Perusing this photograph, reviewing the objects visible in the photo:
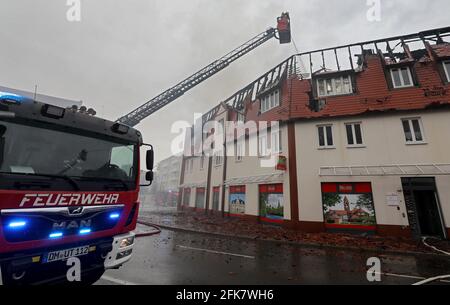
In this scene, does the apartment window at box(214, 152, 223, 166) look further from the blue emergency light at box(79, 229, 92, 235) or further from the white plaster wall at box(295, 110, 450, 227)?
the blue emergency light at box(79, 229, 92, 235)

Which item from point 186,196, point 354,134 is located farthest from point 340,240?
point 186,196

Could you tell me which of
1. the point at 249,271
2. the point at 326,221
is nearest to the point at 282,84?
the point at 326,221

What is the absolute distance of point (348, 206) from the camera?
12.1m

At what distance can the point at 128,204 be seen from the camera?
4504 millimetres

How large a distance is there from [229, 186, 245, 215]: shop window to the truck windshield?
1366 centimetres

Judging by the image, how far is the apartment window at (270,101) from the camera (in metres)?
16.7

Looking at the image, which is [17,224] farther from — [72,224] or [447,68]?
[447,68]

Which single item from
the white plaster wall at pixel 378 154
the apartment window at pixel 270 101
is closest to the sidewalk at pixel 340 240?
the white plaster wall at pixel 378 154

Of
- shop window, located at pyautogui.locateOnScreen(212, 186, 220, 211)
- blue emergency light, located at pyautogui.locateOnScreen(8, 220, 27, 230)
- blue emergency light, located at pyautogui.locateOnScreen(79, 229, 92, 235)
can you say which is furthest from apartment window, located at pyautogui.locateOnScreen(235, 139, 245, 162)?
blue emergency light, located at pyautogui.locateOnScreen(8, 220, 27, 230)

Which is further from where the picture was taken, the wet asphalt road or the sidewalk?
the sidewalk

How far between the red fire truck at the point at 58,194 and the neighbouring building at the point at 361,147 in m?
11.0

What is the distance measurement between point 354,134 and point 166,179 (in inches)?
2534

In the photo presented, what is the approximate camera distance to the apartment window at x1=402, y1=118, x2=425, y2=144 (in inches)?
466
